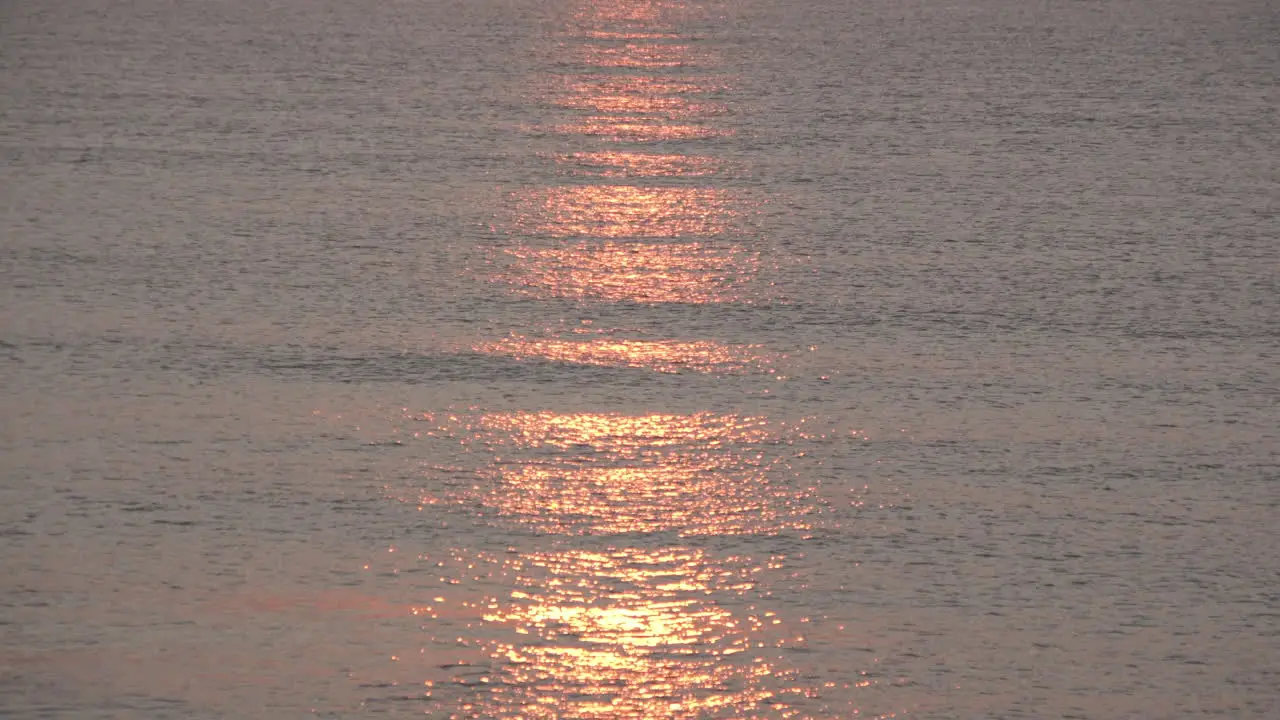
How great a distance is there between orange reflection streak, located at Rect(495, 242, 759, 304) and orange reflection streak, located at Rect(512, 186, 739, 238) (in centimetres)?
4

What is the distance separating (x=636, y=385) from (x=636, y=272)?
24 cm

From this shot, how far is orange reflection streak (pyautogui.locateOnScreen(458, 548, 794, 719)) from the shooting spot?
833mm

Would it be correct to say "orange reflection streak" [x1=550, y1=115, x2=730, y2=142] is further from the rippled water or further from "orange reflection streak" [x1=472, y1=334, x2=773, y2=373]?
"orange reflection streak" [x1=472, y1=334, x2=773, y2=373]

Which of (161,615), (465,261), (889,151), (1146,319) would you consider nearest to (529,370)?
(465,261)

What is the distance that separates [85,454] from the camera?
1092 mm

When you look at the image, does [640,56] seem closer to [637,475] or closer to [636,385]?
[636,385]

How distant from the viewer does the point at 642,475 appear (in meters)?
1.07

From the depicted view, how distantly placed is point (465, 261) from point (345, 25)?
0.94 m

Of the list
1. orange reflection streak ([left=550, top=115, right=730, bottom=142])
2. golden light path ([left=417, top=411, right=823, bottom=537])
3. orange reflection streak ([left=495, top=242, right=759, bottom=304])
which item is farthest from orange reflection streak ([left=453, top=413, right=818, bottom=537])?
orange reflection streak ([left=550, top=115, right=730, bottom=142])

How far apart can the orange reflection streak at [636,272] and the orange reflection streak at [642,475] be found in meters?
0.23

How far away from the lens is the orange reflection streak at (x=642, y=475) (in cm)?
102

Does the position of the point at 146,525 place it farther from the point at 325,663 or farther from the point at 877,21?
the point at 877,21

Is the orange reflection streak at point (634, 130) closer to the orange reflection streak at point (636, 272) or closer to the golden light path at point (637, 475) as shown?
the orange reflection streak at point (636, 272)

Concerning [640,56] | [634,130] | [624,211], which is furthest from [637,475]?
[640,56]
